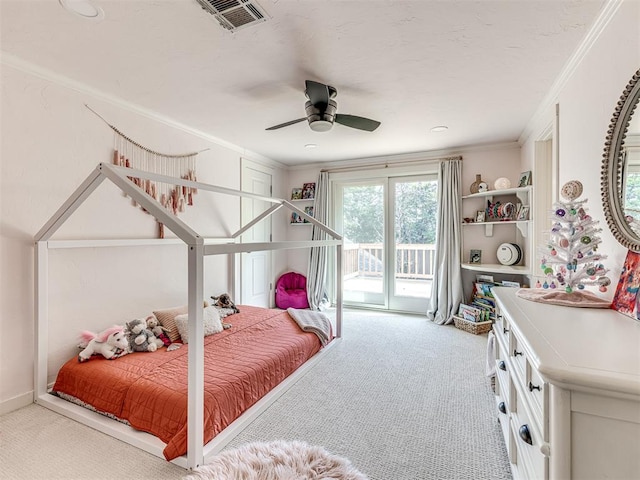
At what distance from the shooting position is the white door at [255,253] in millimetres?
4051

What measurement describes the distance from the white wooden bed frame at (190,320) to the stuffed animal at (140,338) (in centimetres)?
47

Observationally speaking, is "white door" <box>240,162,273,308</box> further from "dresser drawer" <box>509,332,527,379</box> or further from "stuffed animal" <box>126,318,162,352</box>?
"dresser drawer" <box>509,332,527,379</box>

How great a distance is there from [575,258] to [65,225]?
321 cm

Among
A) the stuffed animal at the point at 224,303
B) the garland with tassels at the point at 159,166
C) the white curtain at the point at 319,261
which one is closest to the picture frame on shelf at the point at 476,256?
the white curtain at the point at 319,261

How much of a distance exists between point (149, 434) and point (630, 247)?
247 centimetres

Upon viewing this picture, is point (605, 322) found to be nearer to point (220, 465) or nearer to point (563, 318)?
point (563, 318)

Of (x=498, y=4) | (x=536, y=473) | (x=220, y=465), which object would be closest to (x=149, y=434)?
(x=220, y=465)

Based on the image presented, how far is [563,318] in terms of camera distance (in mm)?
1152

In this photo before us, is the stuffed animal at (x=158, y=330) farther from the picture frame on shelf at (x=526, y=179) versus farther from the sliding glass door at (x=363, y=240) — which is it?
the picture frame on shelf at (x=526, y=179)

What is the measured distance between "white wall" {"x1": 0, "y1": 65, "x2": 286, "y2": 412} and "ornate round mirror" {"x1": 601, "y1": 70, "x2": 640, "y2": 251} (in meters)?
3.26

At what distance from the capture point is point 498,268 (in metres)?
3.37

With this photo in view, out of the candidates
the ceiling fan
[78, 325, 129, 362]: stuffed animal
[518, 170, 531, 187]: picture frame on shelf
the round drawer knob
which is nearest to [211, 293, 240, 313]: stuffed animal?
[78, 325, 129, 362]: stuffed animal

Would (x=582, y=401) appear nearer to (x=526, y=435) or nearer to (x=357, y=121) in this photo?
(x=526, y=435)

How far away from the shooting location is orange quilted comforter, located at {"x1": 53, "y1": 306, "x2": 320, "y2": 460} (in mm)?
1591
